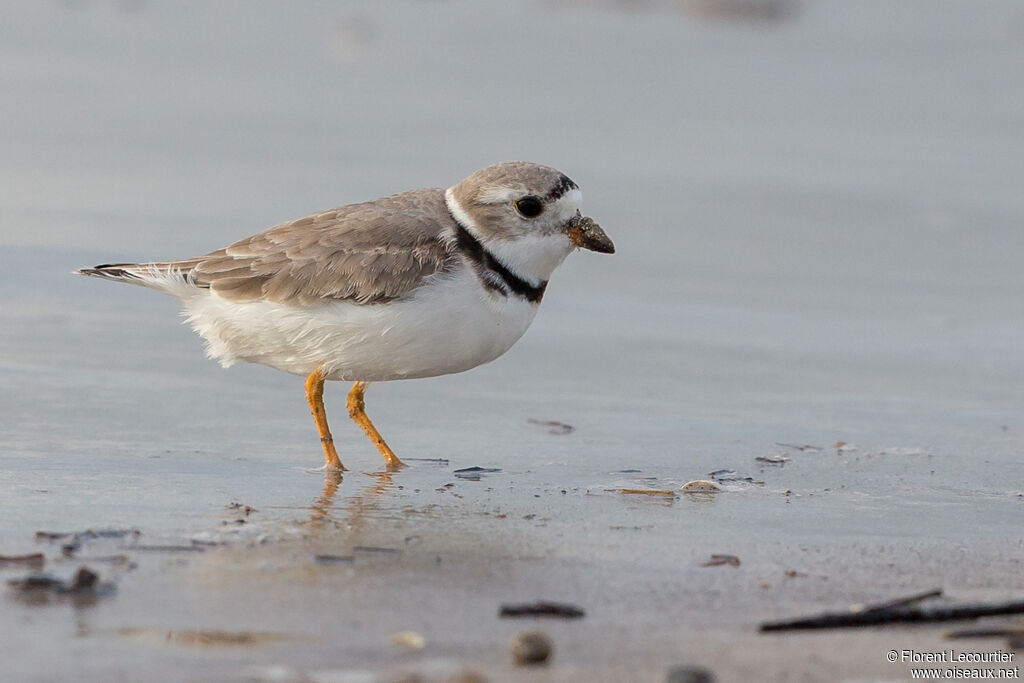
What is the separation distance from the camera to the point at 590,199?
9008 mm

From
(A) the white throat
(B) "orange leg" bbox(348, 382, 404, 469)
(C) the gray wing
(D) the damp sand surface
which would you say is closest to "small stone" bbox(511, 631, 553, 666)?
A: (D) the damp sand surface

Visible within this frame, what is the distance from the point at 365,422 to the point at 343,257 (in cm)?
61

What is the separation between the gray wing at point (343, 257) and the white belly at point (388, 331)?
0.16 ft

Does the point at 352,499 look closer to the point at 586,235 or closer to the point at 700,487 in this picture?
the point at 700,487

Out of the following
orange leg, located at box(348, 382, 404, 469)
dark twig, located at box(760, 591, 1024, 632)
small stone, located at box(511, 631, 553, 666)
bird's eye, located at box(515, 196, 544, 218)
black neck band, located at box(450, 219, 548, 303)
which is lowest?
small stone, located at box(511, 631, 553, 666)

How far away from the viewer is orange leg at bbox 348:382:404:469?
523 cm

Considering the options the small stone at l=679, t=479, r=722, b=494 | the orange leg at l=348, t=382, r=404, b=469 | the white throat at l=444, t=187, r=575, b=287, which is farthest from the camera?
the white throat at l=444, t=187, r=575, b=287

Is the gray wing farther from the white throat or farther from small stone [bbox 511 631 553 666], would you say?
small stone [bbox 511 631 553 666]

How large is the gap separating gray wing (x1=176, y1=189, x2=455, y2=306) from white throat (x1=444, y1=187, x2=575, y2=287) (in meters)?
0.08

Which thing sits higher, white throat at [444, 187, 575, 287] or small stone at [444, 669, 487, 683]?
white throat at [444, 187, 575, 287]

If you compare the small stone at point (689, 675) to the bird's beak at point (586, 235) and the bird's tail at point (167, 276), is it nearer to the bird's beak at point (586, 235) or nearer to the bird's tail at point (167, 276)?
the bird's beak at point (586, 235)

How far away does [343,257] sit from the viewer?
533 centimetres

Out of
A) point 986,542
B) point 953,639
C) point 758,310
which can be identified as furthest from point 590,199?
point 953,639

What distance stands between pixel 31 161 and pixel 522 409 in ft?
15.4
